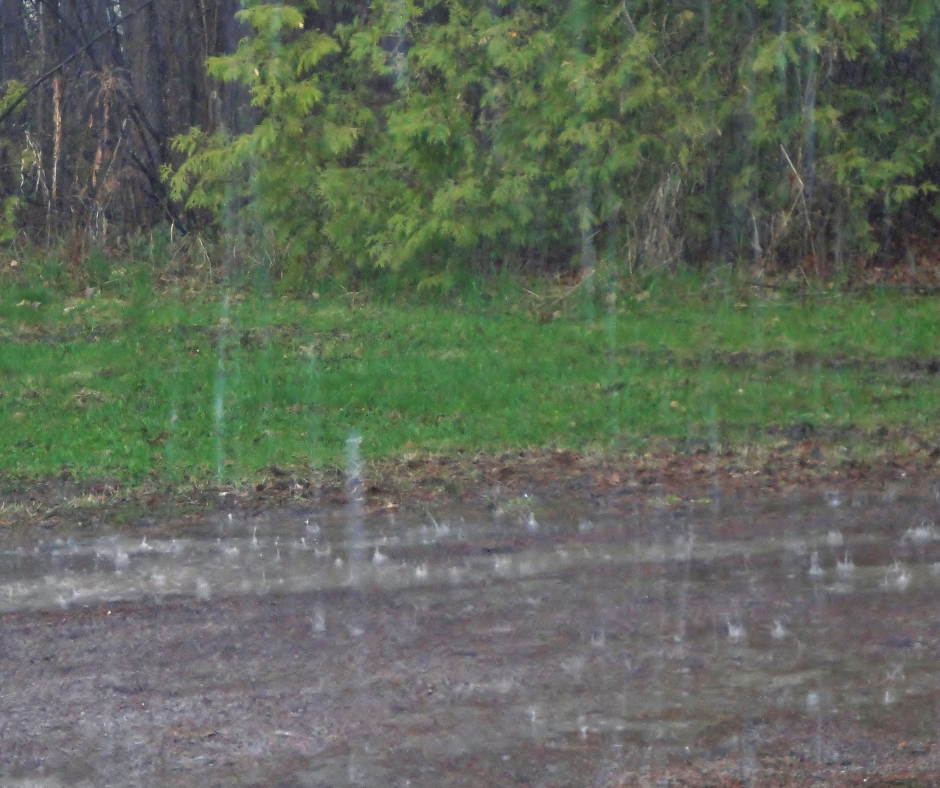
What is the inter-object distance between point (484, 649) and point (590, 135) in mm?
9723

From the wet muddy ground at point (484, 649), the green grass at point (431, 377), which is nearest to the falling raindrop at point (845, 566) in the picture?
the wet muddy ground at point (484, 649)

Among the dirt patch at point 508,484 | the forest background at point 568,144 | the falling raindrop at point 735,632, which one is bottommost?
the dirt patch at point 508,484

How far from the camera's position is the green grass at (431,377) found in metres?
9.15

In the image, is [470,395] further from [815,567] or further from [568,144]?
[568,144]

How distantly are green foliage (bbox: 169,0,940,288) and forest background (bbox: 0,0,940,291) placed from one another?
0.08 feet

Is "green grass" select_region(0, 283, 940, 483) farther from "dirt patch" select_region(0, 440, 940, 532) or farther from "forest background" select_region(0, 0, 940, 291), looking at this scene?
"forest background" select_region(0, 0, 940, 291)

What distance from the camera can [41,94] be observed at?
681 inches

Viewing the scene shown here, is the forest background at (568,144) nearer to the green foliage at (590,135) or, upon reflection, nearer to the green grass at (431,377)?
the green foliage at (590,135)

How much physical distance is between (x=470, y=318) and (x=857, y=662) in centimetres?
845

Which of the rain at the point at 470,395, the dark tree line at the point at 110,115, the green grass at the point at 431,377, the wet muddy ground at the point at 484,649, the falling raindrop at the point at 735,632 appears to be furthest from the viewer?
the dark tree line at the point at 110,115

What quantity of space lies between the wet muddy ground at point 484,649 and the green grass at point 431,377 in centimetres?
175

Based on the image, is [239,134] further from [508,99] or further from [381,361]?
[381,361]

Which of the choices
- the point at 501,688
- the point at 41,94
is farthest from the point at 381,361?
the point at 41,94

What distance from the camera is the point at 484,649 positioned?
5348 millimetres
